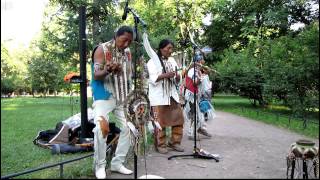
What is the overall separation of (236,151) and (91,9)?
8480 mm

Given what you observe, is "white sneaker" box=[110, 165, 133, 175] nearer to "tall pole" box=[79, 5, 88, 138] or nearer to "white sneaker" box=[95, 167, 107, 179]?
"white sneaker" box=[95, 167, 107, 179]

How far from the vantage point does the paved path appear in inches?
186

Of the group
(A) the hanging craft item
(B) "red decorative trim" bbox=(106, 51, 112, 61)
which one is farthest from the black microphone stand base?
(B) "red decorative trim" bbox=(106, 51, 112, 61)

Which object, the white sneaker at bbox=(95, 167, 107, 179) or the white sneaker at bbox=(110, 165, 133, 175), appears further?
the white sneaker at bbox=(110, 165, 133, 175)

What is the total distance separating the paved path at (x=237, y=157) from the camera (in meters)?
4.72

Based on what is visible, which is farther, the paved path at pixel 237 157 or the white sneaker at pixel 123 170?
the white sneaker at pixel 123 170

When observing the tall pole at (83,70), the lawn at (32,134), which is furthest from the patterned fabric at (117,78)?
the tall pole at (83,70)

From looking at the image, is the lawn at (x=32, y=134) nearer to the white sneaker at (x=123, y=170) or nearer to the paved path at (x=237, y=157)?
the paved path at (x=237, y=157)

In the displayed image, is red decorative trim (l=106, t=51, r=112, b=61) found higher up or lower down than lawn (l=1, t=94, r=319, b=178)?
higher up

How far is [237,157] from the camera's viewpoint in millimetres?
5914

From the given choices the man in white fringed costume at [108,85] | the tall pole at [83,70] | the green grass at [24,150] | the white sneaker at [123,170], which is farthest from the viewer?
the tall pole at [83,70]

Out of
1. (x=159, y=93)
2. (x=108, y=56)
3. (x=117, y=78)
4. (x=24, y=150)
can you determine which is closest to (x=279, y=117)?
(x=159, y=93)

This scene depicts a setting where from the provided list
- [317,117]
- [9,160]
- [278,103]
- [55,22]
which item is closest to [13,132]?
[9,160]

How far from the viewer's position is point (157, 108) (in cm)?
665
